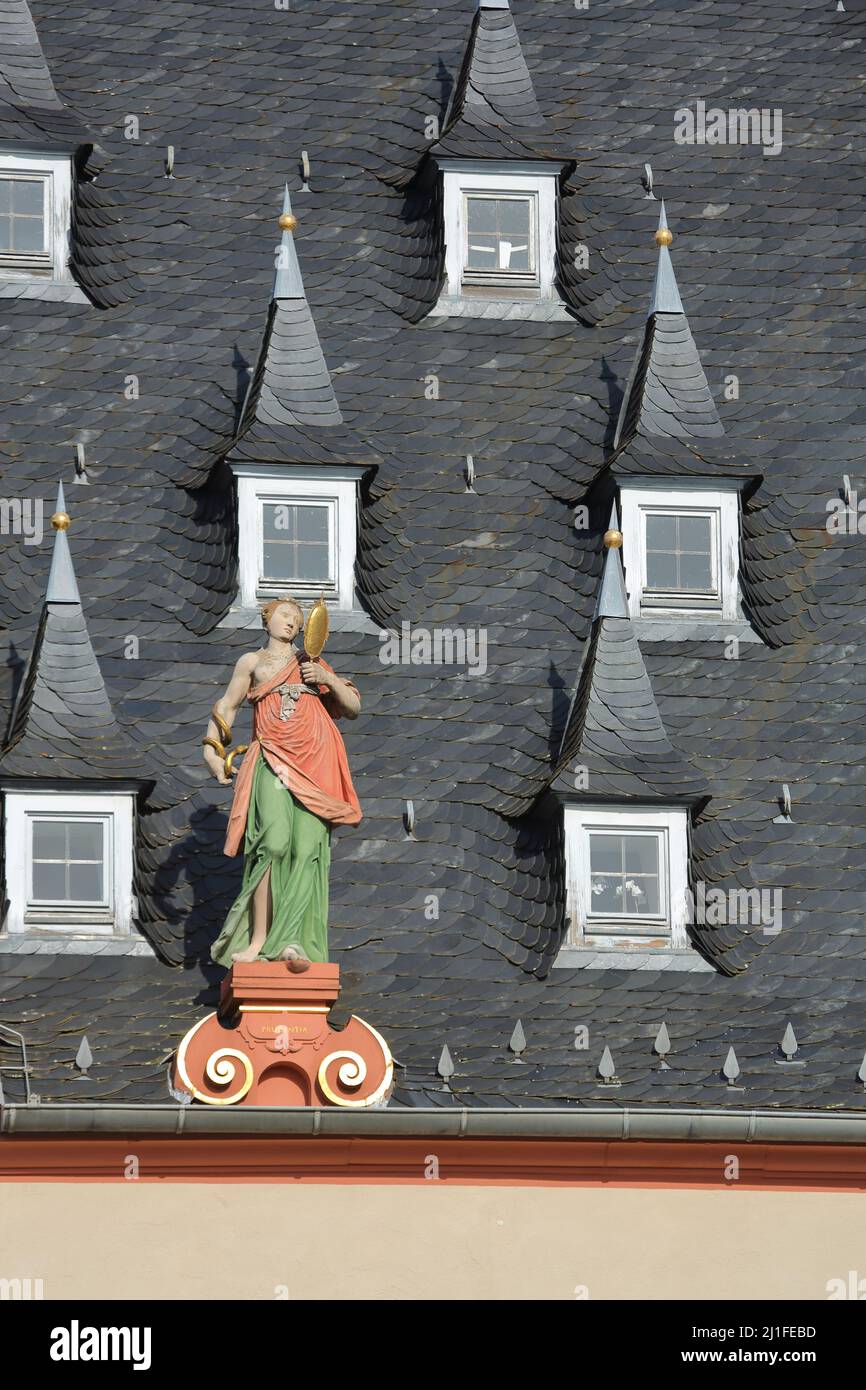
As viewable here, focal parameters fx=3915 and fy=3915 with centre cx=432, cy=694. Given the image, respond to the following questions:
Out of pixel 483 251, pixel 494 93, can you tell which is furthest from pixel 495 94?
pixel 483 251

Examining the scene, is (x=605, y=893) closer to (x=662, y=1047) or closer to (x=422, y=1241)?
(x=662, y=1047)

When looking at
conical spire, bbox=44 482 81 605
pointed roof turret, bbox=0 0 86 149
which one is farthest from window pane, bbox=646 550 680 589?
pointed roof turret, bbox=0 0 86 149

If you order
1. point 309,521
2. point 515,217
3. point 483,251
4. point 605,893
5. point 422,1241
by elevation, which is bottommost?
point 422,1241

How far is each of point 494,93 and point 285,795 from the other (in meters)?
9.39

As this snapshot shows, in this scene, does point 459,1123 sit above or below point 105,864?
below

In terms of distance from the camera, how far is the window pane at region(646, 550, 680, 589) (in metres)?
32.9

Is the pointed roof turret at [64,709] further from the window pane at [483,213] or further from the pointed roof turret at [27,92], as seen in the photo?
the window pane at [483,213]

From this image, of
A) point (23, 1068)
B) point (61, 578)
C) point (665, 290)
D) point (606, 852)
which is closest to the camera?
point (23, 1068)

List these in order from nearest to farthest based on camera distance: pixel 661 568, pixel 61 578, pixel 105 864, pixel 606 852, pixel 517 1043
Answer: pixel 517 1043, pixel 105 864, pixel 606 852, pixel 61 578, pixel 661 568

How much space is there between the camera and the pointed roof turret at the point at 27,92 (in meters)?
35.0

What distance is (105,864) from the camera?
3006cm

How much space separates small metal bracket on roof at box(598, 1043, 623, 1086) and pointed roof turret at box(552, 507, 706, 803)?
2.49 metres
